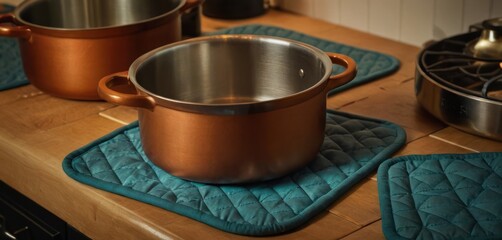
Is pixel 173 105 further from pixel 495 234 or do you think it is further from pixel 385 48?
pixel 385 48

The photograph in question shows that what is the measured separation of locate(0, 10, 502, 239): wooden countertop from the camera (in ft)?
3.32

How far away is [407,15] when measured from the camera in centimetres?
165

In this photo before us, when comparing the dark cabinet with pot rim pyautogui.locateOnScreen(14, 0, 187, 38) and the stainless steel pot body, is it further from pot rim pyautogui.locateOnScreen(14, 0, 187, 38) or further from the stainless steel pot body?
the stainless steel pot body

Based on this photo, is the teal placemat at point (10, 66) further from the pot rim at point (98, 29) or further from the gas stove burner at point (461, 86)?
the gas stove burner at point (461, 86)

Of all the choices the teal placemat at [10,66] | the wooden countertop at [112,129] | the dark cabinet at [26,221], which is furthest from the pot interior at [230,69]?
the teal placemat at [10,66]

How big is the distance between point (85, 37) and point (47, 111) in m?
0.15

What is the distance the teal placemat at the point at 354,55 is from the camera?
147 cm

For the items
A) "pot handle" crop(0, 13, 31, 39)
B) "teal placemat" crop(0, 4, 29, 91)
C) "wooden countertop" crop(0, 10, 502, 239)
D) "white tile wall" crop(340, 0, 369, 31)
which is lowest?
"wooden countertop" crop(0, 10, 502, 239)

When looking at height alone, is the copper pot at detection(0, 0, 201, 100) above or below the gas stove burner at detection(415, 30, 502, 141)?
above

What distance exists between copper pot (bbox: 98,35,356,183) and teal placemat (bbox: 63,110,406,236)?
0.02 m

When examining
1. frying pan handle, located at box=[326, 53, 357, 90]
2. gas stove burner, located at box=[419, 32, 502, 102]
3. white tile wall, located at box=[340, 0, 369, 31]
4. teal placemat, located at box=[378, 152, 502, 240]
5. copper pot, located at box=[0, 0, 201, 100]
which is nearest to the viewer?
teal placemat, located at box=[378, 152, 502, 240]

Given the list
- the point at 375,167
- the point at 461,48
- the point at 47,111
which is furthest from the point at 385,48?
the point at 47,111

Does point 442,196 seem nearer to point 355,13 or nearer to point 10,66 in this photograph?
point 355,13

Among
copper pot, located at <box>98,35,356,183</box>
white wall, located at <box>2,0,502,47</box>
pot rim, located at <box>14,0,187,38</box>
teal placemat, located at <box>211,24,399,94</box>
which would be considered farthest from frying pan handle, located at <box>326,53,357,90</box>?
white wall, located at <box>2,0,502,47</box>
